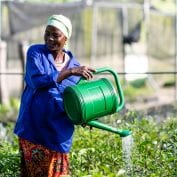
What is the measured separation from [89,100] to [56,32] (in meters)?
0.48

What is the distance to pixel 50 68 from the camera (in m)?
4.30

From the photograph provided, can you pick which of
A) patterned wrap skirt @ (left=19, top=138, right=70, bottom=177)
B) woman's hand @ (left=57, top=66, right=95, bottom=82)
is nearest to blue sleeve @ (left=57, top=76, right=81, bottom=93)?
woman's hand @ (left=57, top=66, right=95, bottom=82)

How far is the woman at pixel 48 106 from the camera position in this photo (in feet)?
14.0

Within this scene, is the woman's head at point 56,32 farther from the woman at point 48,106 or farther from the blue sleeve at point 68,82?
the blue sleeve at point 68,82

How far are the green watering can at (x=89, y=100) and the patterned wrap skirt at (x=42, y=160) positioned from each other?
0.33m

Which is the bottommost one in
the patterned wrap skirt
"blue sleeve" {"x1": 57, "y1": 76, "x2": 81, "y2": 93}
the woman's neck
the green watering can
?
the patterned wrap skirt

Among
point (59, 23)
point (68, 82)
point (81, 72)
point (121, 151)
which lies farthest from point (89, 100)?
point (121, 151)

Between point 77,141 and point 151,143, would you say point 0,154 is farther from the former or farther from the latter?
point 151,143

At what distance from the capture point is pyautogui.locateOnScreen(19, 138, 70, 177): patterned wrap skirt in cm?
443

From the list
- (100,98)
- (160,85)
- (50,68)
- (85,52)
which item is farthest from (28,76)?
(160,85)

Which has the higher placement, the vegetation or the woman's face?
the woman's face

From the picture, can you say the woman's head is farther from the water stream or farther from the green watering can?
the water stream

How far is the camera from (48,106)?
435 centimetres

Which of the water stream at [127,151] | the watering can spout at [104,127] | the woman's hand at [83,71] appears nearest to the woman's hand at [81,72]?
the woman's hand at [83,71]
